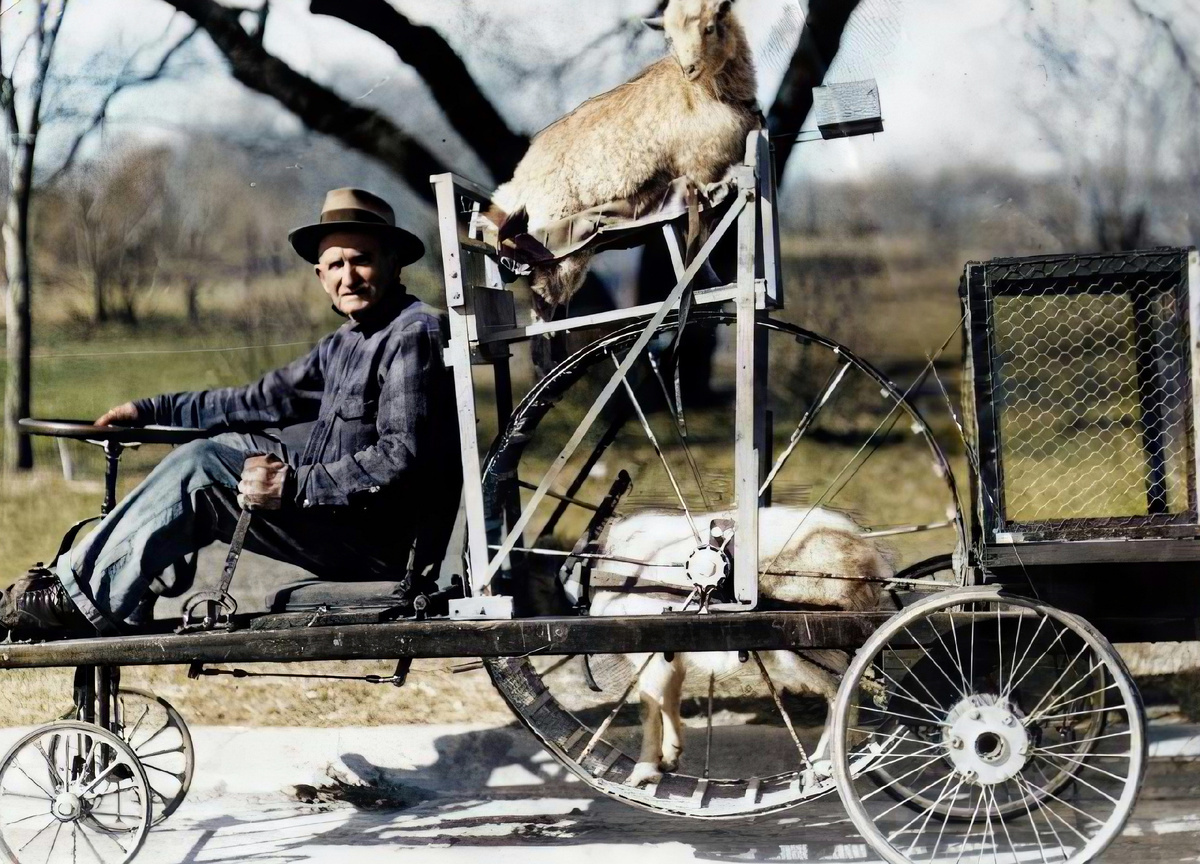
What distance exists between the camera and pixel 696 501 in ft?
16.9

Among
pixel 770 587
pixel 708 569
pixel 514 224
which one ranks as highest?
pixel 514 224

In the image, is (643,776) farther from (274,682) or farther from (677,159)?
(677,159)

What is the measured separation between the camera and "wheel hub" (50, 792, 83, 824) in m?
4.46

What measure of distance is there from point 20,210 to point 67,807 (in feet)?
8.23

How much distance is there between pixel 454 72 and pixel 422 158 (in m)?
0.37

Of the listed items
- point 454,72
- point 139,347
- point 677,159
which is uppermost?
point 454,72

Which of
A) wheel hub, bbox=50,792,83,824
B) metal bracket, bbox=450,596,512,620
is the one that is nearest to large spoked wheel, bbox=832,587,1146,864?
metal bracket, bbox=450,596,512,620

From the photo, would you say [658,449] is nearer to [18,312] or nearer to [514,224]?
[514,224]

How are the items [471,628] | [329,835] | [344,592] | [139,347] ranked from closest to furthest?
[471,628], [344,592], [329,835], [139,347]

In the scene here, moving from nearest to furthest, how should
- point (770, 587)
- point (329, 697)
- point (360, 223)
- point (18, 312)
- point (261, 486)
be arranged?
point (261, 486) < point (770, 587) < point (360, 223) < point (18, 312) < point (329, 697)

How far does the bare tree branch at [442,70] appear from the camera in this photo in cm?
518

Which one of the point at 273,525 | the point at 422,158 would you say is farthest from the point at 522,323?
the point at 273,525

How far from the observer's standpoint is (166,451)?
5.49 meters

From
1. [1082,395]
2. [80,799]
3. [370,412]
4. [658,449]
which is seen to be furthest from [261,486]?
[1082,395]
